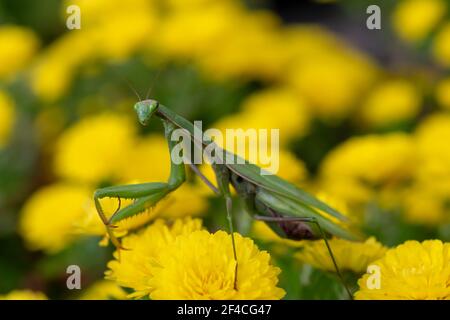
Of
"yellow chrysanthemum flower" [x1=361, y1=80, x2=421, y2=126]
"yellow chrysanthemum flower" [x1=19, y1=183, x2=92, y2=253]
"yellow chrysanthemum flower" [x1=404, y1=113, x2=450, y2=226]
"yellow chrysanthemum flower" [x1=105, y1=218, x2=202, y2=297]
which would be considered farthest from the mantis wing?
"yellow chrysanthemum flower" [x1=361, y1=80, x2=421, y2=126]

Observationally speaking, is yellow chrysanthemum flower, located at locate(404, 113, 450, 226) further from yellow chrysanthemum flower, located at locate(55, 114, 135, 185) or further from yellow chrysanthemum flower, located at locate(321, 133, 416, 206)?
yellow chrysanthemum flower, located at locate(55, 114, 135, 185)

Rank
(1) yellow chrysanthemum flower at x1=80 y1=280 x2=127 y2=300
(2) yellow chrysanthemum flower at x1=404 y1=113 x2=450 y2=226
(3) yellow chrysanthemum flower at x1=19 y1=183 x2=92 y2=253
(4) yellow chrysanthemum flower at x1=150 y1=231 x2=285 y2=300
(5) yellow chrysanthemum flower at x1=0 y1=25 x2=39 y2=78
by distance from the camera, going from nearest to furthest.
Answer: (4) yellow chrysanthemum flower at x1=150 y1=231 x2=285 y2=300
(1) yellow chrysanthemum flower at x1=80 y1=280 x2=127 y2=300
(2) yellow chrysanthemum flower at x1=404 y1=113 x2=450 y2=226
(3) yellow chrysanthemum flower at x1=19 y1=183 x2=92 y2=253
(5) yellow chrysanthemum flower at x1=0 y1=25 x2=39 y2=78

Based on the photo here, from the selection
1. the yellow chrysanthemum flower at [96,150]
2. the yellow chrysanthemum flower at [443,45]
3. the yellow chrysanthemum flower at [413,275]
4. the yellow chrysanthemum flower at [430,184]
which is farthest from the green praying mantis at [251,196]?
the yellow chrysanthemum flower at [443,45]

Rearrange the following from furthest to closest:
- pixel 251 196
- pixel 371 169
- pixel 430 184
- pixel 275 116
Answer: pixel 275 116 < pixel 371 169 < pixel 430 184 < pixel 251 196

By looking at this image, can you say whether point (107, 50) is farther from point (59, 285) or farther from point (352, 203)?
point (352, 203)

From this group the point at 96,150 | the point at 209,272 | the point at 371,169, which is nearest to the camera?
the point at 209,272

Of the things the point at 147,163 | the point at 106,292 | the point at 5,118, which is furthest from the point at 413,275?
the point at 5,118

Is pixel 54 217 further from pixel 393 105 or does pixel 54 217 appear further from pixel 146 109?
→ pixel 393 105

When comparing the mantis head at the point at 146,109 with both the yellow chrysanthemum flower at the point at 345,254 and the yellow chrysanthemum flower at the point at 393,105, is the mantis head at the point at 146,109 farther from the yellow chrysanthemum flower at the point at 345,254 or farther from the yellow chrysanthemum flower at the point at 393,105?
the yellow chrysanthemum flower at the point at 393,105
